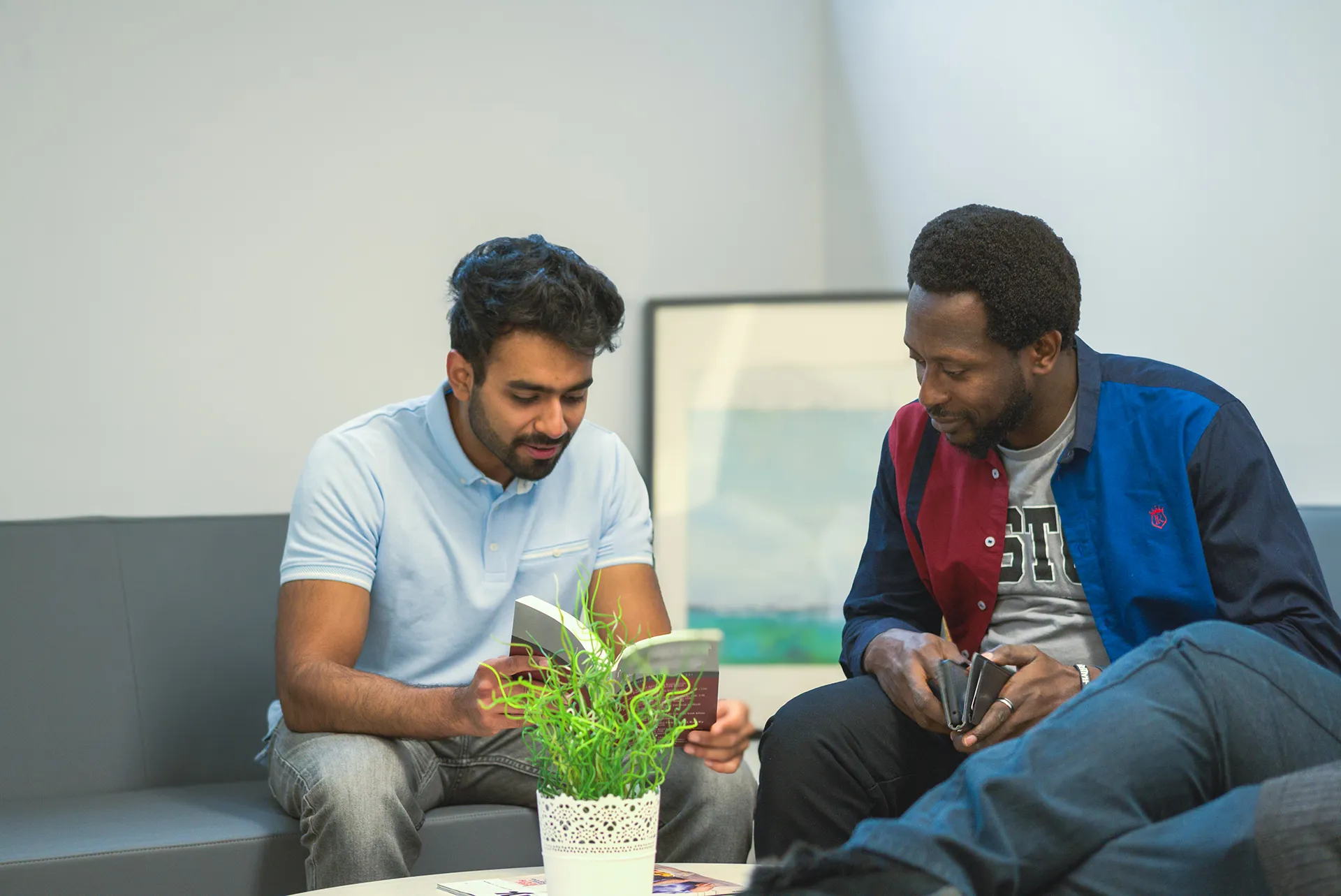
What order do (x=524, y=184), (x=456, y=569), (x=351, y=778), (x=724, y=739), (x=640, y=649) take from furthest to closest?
(x=524, y=184)
(x=456, y=569)
(x=351, y=778)
(x=724, y=739)
(x=640, y=649)

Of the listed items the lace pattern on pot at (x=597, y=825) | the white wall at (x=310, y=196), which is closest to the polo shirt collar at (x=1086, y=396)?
the lace pattern on pot at (x=597, y=825)

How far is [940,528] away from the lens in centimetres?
202

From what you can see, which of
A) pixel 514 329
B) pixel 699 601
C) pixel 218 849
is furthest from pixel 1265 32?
pixel 218 849

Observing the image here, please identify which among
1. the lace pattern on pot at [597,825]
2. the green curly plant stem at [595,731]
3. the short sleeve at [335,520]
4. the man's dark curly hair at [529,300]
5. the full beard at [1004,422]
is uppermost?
the man's dark curly hair at [529,300]

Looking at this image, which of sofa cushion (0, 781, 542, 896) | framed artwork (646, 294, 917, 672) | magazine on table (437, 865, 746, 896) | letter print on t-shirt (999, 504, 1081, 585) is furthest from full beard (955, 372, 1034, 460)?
framed artwork (646, 294, 917, 672)

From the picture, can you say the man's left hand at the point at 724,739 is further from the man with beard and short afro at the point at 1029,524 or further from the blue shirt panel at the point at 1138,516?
the blue shirt panel at the point at 1138,516

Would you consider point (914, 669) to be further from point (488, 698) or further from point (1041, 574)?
point (488, 698)

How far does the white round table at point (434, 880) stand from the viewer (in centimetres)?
146

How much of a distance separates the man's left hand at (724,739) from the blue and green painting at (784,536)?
166cm

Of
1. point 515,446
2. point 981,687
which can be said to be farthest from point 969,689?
point 515,446

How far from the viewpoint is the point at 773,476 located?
3371 mm

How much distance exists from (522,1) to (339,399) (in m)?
1.13

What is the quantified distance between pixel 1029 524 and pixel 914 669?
1.03 ft

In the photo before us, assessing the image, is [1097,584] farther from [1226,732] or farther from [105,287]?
[105,287]
